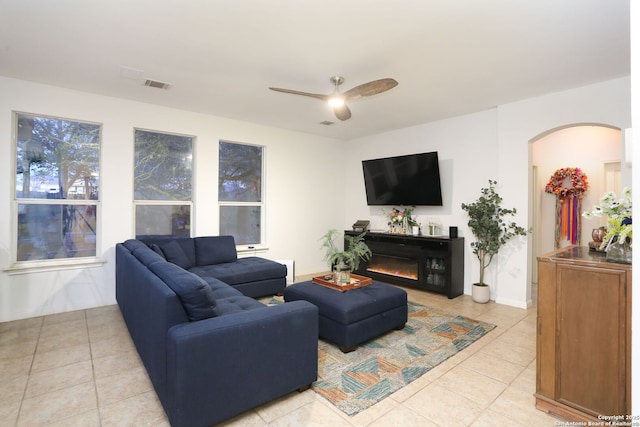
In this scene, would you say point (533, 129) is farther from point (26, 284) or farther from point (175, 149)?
point (26, 284)

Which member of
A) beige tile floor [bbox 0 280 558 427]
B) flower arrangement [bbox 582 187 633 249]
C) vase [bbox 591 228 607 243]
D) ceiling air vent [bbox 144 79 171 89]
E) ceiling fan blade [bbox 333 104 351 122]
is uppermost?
ceiling air vent [bbox 144 79 171 89]

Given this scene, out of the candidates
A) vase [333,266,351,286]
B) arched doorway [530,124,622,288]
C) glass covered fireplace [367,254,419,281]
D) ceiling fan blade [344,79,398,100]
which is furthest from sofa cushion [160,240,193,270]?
arched doorway [530,124,622,288]

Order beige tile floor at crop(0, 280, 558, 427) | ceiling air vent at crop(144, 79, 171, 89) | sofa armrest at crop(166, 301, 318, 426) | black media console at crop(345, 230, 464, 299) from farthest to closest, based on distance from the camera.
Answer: black media console at crop(345, 230, 464, 299)
ceiling air vent at crop(144, 79, 171, 89)
beige tile floor at crop(0, 280, 558, 427)
sofa armrest at crop(166, 301, 318, 426)

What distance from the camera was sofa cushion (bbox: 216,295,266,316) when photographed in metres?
2.52

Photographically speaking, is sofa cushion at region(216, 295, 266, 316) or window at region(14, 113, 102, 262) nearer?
sofa cushion at region(216, 295, 266, 316)

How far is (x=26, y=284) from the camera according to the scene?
3600 mm

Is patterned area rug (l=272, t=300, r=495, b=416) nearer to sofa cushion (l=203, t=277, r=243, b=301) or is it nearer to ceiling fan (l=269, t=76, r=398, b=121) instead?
sofa cushion (l=203, t=277, r=243, b=301)

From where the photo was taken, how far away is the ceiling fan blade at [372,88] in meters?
2.70

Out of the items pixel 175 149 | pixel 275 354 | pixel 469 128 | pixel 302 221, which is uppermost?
pixel 469 128

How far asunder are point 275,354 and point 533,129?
4047mm

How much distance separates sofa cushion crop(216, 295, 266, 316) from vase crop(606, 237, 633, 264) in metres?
2.31

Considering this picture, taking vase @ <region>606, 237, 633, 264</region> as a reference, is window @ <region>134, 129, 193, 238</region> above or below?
Answer: above

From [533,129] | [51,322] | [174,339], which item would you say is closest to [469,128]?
[533,129]

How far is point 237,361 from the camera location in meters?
1.85
